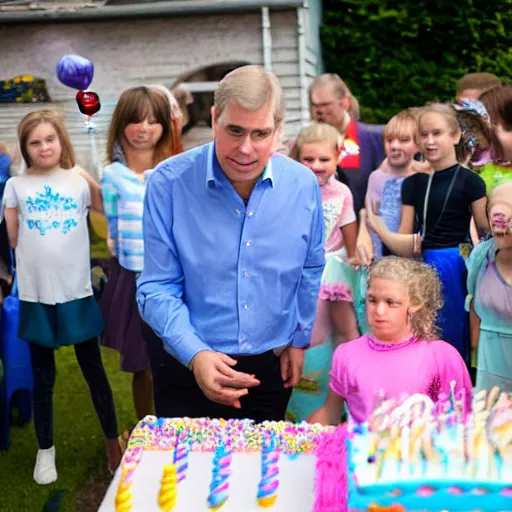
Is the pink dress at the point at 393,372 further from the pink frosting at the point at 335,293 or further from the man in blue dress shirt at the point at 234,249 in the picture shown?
the pink frosting at the point at 335,293

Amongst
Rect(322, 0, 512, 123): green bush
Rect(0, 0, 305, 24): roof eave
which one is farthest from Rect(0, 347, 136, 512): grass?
Rect(322, 0, 512, 123): green bush

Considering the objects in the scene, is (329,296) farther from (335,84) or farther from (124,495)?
(124,495)

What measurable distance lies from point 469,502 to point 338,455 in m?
0.36

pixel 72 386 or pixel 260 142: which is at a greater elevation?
pixel 260 142

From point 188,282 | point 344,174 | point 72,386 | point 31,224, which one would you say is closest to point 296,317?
point 188,282

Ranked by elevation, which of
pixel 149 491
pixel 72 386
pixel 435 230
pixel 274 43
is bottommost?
pixel 72 386

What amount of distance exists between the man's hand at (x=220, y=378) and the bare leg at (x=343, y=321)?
5.91 feet

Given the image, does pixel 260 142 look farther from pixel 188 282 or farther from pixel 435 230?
pixel 435 230

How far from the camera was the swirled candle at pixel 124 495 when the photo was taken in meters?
1.60

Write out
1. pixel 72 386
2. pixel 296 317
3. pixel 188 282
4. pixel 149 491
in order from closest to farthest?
pixel 149 491 → pixel 188 282 → pixel 296 317 → pixel 72 386

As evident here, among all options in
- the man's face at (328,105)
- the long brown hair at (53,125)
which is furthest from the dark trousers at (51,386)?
the man's face at (328,105)

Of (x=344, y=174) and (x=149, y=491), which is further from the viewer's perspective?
(x=344, y=174)

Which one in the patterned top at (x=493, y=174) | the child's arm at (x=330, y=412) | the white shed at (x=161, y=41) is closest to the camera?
the child's arm at (x=330, y=412)

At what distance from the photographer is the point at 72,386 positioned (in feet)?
16.5
